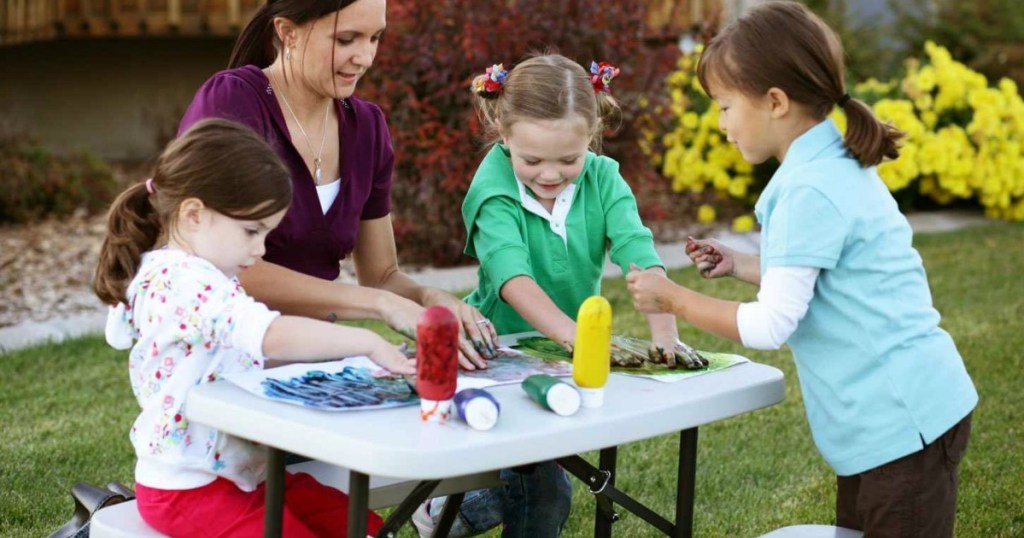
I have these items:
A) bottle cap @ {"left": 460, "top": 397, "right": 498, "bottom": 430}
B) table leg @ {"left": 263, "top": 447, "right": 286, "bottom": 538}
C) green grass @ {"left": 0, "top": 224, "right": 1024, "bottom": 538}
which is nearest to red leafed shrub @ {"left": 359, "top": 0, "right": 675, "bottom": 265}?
green grass @ {"left": 0, "top": 224, "right": 1024, "bottom": 538}

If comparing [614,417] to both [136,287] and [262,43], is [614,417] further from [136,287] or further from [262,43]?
[262,43]

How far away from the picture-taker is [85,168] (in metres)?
9.27

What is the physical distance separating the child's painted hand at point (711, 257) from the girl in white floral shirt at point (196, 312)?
778 millimetres

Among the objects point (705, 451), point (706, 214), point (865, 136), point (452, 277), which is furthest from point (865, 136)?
point (706, 214)

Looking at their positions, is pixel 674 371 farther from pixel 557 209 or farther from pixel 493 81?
pixel 493 81

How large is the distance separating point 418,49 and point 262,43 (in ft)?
12.0

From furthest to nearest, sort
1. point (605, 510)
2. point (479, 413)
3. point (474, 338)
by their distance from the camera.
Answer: point (605, 510) < point (474, 338) < point (479, 413)

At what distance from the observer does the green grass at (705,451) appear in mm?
4012

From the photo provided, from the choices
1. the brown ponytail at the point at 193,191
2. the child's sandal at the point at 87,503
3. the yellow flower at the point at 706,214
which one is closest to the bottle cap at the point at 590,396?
the brown ponytail at the point at 193,191

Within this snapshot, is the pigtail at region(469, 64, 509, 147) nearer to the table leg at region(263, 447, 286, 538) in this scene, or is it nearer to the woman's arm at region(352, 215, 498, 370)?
the woman's arm at region(352, 215, 498, 370)

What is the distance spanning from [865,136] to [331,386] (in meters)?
1.11

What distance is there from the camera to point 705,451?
15.2ft

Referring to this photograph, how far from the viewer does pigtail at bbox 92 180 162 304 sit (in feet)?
8.26

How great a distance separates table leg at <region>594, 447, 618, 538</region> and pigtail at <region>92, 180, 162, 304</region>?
1091mm
